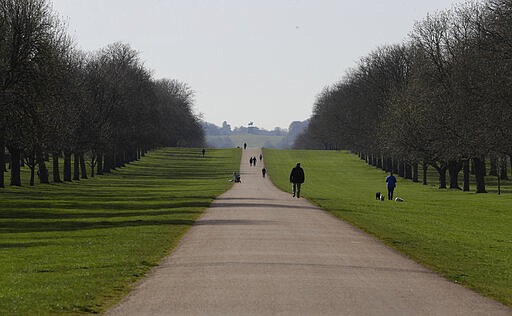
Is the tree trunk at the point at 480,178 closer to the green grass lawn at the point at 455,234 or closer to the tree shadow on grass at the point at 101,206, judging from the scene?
the green grass lawn at the point at 455,234

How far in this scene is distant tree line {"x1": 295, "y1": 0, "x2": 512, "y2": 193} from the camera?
58.2 metres

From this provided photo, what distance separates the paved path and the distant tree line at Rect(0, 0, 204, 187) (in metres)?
25.3

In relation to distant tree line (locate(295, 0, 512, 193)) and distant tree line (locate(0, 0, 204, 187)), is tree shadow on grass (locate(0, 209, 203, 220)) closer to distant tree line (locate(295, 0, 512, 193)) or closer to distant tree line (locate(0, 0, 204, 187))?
distant tree line (locate(0, 0, 204, 187))

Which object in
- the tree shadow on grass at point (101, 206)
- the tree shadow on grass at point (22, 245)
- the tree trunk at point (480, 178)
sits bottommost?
the tree shadow on grass at point (22, 245)

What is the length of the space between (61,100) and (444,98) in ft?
100

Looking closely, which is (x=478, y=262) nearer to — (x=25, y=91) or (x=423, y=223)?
(x=423, y=223)

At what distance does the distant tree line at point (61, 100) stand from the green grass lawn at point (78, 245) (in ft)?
15.5

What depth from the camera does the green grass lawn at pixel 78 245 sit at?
14.4 metres

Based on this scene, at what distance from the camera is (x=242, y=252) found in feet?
70.2

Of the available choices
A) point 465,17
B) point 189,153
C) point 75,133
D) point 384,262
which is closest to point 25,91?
point 75,133

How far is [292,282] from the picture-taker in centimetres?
1587

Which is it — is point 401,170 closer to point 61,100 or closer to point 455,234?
point 61,100

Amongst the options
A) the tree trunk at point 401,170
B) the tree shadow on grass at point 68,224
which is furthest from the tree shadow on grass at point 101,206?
the tree trunk at point 401,170

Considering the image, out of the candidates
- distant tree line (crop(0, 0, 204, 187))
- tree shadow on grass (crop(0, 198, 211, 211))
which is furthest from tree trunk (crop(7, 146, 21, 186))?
tree shadow on grass (crop(0, 198, 211, 211))
